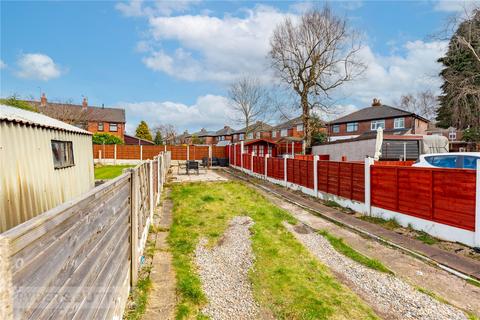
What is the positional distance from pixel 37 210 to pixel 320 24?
2503cm

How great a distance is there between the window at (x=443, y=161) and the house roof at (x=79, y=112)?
36209 millimetres

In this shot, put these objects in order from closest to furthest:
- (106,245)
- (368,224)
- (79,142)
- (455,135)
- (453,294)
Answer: (106,245) < (453,294) < (368,224) < (79,142) < (455,135)

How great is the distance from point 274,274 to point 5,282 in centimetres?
397

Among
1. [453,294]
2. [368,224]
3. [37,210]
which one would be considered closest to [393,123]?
[368,224]

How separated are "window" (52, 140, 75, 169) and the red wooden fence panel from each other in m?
8.55

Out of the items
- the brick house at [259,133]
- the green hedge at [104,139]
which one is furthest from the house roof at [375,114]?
the green hedge at [104,139]

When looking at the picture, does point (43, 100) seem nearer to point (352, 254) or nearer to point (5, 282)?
point (352, 254)

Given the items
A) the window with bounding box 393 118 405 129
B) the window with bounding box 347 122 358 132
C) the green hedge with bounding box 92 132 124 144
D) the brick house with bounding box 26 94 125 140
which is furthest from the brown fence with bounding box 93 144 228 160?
the window with bounding box 393 118 405 129

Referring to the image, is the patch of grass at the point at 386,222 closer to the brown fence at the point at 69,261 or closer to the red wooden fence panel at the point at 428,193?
the red wooden fence panel at the point at 428,193

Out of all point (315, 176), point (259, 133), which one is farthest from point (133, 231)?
point (259, 133)

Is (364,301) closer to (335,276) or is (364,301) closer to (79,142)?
(335,276)

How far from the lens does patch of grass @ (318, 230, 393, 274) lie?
4.93 meters

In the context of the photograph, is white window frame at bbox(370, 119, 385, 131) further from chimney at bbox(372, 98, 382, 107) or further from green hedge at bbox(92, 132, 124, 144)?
green hedge at bbox(92, 132, 124, 144)

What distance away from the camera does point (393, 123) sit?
39031mm
